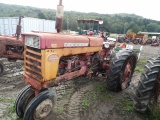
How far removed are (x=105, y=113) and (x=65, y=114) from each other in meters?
0.80

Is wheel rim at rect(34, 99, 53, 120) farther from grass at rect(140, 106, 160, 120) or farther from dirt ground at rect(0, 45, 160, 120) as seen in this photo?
grass at rect(140, 106, 160, 120)

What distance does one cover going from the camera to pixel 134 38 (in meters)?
27.5

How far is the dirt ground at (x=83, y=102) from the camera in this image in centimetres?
345

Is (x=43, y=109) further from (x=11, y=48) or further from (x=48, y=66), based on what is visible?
(x=11, y=48)

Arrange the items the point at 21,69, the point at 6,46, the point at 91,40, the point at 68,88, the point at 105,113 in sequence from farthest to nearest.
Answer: the point at 21,69, the point at 6,46, the point at 68,88, the point at 91,40, the point at 105,113

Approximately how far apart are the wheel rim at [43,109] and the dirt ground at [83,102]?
277 mm

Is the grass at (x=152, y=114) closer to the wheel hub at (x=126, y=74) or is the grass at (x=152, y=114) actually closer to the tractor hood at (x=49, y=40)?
the wheel hub at (x=126, y=74)

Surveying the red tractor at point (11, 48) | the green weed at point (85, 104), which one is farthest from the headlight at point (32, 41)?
the red tractor at point (11, 48)

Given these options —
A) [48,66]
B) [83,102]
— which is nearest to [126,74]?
[83,102]

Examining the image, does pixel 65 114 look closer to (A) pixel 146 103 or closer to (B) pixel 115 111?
(B) pixel 115 111

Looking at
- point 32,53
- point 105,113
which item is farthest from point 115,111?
point 32,53

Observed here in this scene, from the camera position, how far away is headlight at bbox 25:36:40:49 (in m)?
2.86

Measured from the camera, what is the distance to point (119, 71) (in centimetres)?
411

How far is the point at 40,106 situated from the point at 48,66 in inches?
26.3
